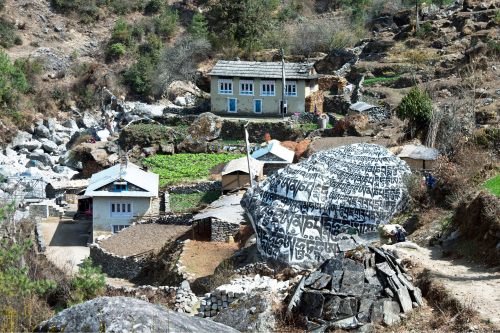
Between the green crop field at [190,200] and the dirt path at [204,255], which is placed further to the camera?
the green crop field at [190,200]

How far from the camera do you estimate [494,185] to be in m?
20.0

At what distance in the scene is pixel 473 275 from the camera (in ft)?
54.7

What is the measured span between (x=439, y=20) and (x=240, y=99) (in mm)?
16662

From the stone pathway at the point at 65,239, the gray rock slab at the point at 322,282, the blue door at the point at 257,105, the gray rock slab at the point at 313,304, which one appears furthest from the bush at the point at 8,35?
the gray rock slab at the point at 313,304

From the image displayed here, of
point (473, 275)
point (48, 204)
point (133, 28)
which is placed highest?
point (133, 28)

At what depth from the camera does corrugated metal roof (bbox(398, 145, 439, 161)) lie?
2972cm

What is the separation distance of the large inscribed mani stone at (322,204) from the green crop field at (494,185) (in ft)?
10.8

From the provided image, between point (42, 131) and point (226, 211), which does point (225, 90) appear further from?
point (226, 211)

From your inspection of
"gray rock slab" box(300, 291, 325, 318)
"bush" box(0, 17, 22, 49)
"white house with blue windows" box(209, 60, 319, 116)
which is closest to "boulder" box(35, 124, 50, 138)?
"white house with blue windows" box(209, 60, 319, 116)

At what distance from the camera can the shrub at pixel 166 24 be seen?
67.5m

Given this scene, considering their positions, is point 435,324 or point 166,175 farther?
point 166,175

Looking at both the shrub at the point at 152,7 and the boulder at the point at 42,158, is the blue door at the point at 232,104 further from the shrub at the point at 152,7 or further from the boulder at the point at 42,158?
the shrub at the point at 152,7

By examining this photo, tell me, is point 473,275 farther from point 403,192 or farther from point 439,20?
point 439,20

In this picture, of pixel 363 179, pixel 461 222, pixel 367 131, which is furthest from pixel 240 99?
pixel 461 222
